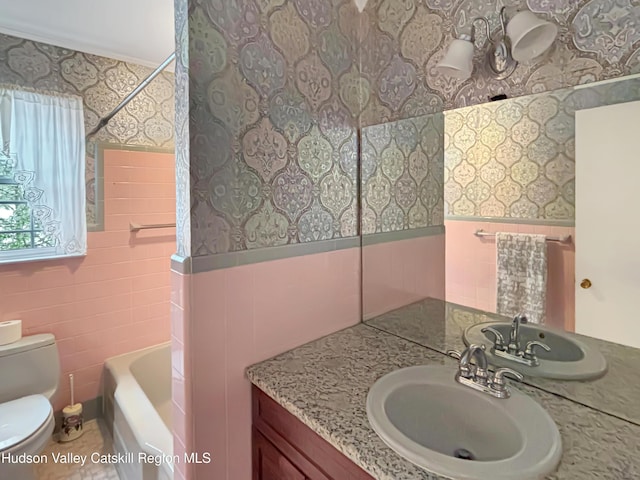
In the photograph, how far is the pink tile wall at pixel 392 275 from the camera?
1.38 m

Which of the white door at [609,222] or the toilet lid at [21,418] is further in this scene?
the toilet lid at [21,418]

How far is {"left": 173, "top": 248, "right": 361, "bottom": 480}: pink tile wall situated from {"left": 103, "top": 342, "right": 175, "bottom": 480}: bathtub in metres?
0.23

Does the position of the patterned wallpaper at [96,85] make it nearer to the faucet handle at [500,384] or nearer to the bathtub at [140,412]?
the bathtub at [140,412]

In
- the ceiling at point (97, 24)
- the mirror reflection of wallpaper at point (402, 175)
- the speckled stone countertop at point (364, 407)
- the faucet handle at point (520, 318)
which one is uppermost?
the ceiling at point (97, 24)

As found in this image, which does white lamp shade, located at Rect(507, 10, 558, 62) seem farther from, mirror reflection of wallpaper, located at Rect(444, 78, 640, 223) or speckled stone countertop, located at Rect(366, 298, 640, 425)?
speckled stone countertop, located at Rect(366, 298, 640, 425)

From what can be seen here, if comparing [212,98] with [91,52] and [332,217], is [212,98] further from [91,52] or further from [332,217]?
[91,52]

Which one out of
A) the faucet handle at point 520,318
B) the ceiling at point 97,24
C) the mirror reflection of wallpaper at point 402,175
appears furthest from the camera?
the ceiling at point 97,24

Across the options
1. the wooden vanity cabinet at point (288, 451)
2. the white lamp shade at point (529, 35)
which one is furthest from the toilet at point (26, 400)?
the white lamp shade at point (529, 35)

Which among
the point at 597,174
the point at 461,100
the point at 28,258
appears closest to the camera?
the point at 597,174

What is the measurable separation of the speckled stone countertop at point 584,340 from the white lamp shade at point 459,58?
2.63 ft

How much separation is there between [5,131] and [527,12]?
2437 millimetres

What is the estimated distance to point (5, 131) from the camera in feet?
5.82

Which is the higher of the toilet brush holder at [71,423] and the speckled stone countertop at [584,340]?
the speckled stone countertop at [584,340]

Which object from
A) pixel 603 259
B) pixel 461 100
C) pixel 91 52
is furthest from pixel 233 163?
pixel 91 52
